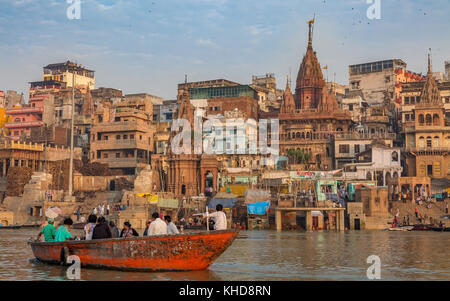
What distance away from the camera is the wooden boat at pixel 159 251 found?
18.3 metres

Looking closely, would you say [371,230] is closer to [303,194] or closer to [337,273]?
[303,194]

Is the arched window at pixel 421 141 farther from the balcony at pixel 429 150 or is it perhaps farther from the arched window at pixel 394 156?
the arched window at pixel 394 156

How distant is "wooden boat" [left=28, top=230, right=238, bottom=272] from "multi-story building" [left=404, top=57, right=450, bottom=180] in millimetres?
50117

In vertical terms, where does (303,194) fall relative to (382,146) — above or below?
below

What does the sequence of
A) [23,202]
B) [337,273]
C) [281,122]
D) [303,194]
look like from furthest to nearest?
1. [281,122]
2. [23,202]
3. [303,194]
4. [337,273]

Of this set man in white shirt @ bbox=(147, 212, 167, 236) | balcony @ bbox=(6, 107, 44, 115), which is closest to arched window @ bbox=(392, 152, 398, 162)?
man in white shirt @ bbox=(147, 212, 167, 236)

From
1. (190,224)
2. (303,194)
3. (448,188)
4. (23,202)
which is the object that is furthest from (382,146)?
(23,202)

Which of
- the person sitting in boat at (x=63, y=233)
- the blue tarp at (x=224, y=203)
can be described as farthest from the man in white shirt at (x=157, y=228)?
the blue tarp at (x=224, y=203)

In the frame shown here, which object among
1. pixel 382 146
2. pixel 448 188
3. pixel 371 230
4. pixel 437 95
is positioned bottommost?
pixel 371 230

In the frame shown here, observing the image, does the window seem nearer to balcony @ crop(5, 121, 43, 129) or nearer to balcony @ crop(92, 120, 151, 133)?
balcony @ crop(92, 120, 151, 133)

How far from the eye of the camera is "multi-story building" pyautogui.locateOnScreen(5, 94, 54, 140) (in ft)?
277

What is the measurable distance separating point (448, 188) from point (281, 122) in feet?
80.2

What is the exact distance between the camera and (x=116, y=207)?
57781 millimetres

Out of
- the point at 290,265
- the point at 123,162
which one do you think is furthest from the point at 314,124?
the point at 290,265
